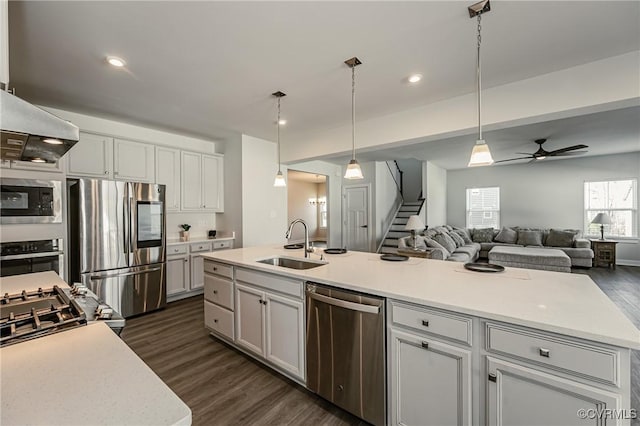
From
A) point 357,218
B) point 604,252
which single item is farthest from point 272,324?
point 604,252

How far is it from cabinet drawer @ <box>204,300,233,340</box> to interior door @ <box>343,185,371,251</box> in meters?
4.71

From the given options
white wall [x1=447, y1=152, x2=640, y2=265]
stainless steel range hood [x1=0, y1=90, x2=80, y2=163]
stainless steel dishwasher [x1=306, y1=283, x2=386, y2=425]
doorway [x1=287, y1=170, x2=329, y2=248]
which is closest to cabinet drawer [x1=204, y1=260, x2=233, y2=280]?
stainless steel dishwasher [x1=306, y1=283, x2=386, y2=425]

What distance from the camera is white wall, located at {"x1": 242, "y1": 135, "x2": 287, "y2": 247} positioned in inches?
187

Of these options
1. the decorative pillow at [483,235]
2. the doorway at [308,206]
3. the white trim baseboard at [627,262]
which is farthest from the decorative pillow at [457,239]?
the doorway at [308,206]

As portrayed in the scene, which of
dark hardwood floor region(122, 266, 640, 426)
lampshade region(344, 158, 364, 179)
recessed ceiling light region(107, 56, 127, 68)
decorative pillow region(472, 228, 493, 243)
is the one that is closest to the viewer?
dark hardwood floor region(122, 266, 640, 426)

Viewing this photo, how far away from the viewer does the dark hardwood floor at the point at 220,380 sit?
6.26 ft

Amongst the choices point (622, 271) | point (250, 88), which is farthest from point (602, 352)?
point (622, 271)

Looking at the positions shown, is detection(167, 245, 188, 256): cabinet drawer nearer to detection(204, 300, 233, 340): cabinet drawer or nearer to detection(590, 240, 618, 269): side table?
detection(204, 300, 233, 340): cabinet drawer

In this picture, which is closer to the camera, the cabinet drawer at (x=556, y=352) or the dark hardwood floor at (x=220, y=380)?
the cabinet drawer at (x=556, y=352)

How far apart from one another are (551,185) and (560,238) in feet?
5.21

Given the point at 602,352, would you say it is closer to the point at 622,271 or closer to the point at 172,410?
the point at 172,410

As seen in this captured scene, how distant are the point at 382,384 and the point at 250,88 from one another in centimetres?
290

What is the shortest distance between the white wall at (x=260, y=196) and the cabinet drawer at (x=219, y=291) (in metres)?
1.73

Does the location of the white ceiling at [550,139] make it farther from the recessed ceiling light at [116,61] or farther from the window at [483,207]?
the recessed ceiling light at [116,61]
